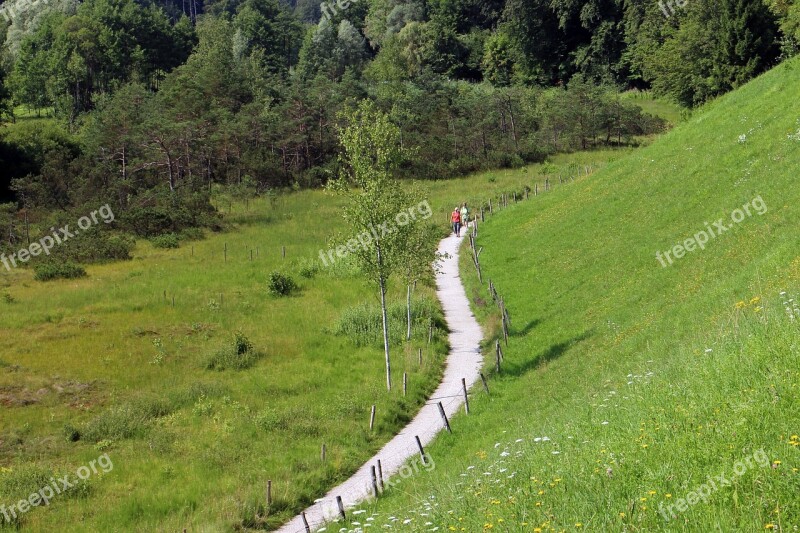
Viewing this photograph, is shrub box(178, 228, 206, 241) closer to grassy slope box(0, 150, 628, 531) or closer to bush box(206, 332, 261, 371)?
grassy slope box(0, 150, 628, 531)

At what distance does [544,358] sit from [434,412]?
467 centimetres

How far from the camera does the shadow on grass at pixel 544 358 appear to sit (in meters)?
26.9

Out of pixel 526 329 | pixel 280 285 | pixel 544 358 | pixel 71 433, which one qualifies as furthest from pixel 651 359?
pixel 280 285

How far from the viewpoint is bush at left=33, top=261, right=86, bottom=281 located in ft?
164

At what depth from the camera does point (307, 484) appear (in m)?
21.3

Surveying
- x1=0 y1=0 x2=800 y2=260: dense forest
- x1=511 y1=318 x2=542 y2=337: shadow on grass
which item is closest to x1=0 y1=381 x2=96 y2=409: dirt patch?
x1=511 y1=318 x2=542 y2=337: shadow on grass

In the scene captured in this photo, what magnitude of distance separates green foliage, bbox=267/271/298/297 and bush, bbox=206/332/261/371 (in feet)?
33.9

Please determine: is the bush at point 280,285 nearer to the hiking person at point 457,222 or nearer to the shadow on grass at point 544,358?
the hiking person at point 457,222

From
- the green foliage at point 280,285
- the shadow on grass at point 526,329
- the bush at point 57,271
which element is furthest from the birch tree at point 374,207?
the bush at point 57,271

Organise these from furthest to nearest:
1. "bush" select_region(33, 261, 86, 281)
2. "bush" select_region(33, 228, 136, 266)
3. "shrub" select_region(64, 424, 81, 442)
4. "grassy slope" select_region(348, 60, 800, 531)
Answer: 1. "bush" select_region(33, 228, 136, 266)
2. "bush" select_region(33, 261, 86, 281)
3. "shrub" select_region(64, 424, 81, 442)
4. "grassy slope" select_region(348, 60, 800, 531)

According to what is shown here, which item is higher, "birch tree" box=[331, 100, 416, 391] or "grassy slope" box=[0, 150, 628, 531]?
"birch tree" box=[331, 100, 416, 391]

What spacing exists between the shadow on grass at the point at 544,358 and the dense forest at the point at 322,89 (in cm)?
3026

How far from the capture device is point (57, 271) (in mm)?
50219

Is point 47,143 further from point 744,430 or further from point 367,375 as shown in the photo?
point 744,430
